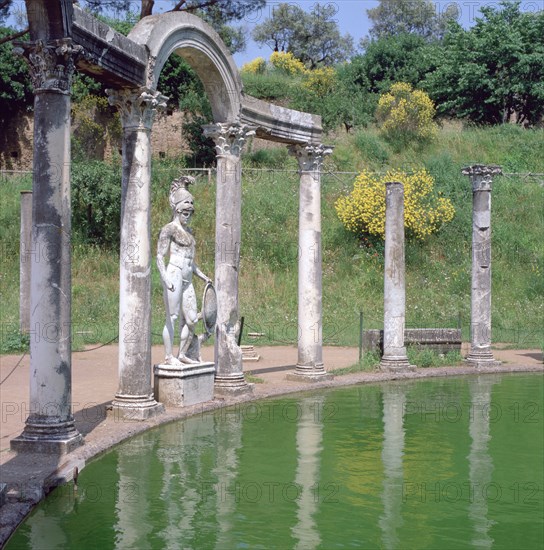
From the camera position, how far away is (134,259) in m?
10.4

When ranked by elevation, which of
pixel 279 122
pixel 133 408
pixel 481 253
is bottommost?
pixel 133 408

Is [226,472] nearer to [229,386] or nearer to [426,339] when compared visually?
[229,386]

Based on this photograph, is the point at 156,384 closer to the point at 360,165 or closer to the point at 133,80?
the point at 133,80

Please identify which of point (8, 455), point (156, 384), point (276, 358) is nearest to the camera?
point (8, 455)

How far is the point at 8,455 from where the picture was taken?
26.7ft

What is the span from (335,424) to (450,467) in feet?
7.74

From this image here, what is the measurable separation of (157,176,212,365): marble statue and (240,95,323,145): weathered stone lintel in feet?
A: 6.78

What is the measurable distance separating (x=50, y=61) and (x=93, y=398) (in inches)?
206

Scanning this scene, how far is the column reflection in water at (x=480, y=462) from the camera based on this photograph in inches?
260

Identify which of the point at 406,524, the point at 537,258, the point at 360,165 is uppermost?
the point at 360,165

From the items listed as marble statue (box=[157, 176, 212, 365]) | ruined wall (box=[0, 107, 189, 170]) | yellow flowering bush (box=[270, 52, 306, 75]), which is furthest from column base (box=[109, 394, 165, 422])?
yellow flowering bush (box=[270, 52, 306, 75])

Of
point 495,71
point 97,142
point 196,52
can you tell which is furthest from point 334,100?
point 196,52

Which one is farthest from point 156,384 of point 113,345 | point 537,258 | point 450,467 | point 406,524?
point 537,258

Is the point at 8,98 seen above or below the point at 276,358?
above
